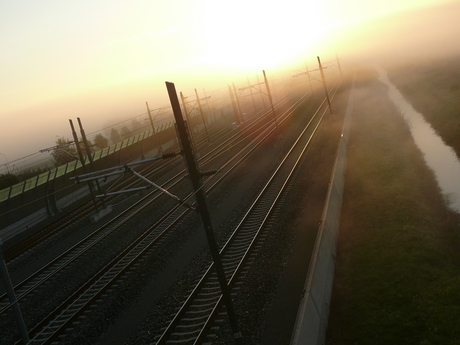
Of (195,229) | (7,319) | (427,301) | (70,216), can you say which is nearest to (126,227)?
(195,229)

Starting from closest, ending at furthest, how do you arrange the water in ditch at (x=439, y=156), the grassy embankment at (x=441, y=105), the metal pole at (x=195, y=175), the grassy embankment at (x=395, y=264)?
the metal pole at (x=195, y=175)
the grassy embankment at (x=395, y=264)
the water in ditch at (x=439, y=156)
the grassy embankment at (x=441, y=105)

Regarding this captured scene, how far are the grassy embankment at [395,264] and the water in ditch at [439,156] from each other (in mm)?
657

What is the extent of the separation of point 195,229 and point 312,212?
5650 mm

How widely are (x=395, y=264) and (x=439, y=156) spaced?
19.1m

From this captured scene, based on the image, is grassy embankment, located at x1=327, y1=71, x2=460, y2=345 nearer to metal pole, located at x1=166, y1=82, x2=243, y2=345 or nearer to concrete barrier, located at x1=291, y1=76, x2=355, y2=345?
concrete barrier, located at x1=291, y1=76, x2=355, y2=345

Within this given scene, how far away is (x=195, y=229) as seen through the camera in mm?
18922

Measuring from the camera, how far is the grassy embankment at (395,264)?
9836 mm

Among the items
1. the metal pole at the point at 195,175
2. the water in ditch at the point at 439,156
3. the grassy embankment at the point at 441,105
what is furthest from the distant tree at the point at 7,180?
the grassy embankment at the point at 441,105

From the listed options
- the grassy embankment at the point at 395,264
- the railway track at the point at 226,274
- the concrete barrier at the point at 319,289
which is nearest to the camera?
the concrete barrier at the point at 319,289

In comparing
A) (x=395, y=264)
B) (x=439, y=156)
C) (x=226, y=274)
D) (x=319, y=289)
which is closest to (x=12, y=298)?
(x=226, y=274)

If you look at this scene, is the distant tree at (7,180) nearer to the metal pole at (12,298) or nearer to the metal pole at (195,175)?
the metal pole at (12,298)

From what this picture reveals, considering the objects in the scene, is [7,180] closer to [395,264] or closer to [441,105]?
[395,264]

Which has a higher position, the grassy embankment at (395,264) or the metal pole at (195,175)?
the metal pole at (195,175)

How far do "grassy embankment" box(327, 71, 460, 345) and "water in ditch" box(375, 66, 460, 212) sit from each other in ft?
2.15
